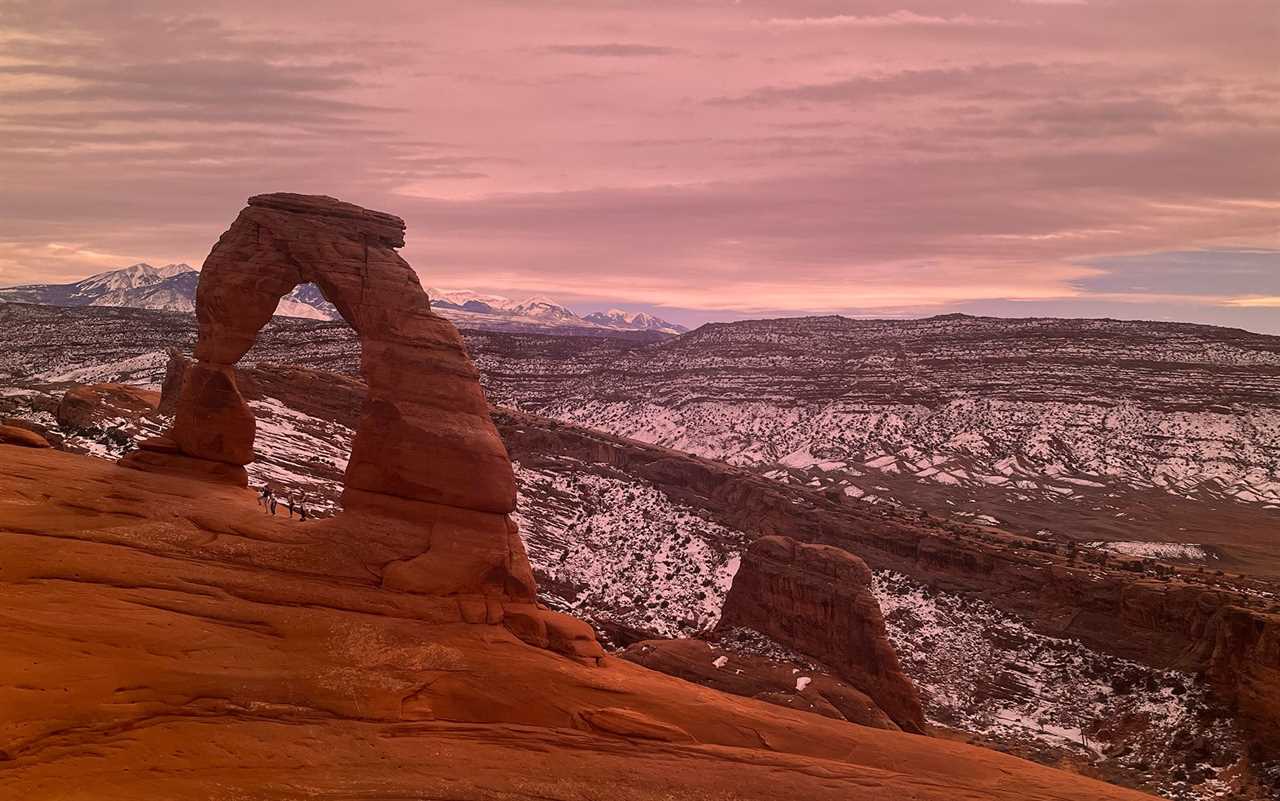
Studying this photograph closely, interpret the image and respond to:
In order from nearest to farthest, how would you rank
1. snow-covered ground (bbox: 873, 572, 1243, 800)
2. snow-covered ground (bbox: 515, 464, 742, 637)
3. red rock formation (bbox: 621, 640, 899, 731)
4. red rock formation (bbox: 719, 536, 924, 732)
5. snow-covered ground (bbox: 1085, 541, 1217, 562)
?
red rock formation (bbox: 621, 640, 899, 731)
red rock formation (bbox: 719, 536, 924, 732)
snow-covered ground (bbox: 873, 572, 1243, 800)
snow-covered ground (bbox: 515, 464, 742, 637)
snow-covered ground (bbox: 1085, 541, 1217, 562)

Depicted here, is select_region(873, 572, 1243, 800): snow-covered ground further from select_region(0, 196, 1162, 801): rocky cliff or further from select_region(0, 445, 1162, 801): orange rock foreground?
select_region(0, 196, 1162, 801): rocky cliff

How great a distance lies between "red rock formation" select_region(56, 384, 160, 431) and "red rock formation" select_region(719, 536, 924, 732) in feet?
95.4

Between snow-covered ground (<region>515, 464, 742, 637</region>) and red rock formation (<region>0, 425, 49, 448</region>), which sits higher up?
red rock formation (<region>0, 425, 49, 448</region>)

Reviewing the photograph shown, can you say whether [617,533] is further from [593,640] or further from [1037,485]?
[1037,485]

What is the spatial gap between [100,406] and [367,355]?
81.8ft

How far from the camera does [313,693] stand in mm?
14164

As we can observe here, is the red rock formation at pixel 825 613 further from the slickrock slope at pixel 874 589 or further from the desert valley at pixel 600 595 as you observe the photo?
the slickrock slope at pixel 874 589

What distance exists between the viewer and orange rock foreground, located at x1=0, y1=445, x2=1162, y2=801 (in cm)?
1193

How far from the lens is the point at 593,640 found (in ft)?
62.5

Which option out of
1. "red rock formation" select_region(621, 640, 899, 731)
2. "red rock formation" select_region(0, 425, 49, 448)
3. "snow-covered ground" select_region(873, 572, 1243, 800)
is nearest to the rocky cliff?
"red rock formation" select_region(0, 425, 49, 448)

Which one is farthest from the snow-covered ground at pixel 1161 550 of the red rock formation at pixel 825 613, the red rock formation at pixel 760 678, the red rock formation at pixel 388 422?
the red rock formation at pixel 388 422

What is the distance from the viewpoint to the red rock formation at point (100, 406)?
36125 millimetres

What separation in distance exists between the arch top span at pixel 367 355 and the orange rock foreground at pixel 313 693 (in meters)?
1.28

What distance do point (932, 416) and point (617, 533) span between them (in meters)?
65.8
